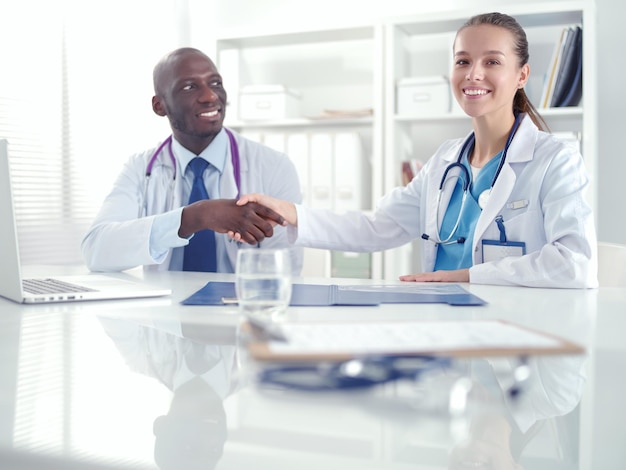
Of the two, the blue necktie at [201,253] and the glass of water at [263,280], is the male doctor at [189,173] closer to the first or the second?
the blue necktie at [201,253]

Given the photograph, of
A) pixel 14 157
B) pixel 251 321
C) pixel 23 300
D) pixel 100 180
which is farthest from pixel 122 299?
pixel 100 180

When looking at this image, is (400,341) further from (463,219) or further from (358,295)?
(463,219)

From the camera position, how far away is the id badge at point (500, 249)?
66.8 inches

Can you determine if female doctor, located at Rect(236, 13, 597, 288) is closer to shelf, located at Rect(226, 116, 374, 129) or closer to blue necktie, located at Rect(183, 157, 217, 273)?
blue necktie, located at Rect(183, 157, 217, 273)

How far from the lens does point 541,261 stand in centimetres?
149

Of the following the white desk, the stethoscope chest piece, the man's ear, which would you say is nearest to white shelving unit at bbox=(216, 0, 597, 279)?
the man's ear

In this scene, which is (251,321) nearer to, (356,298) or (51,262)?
(356,298)

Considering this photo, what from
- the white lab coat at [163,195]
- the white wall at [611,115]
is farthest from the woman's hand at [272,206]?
the white wall at [611,115]

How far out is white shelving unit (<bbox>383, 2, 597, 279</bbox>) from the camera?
3016mm

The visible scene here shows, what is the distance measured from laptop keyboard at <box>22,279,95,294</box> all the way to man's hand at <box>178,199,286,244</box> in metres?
0.40

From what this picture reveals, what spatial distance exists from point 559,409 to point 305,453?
0.24 m

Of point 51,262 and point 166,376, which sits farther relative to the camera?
point 51,262

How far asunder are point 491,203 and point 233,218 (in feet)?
2.10

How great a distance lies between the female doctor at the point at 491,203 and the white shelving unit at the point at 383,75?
119 centimetres
